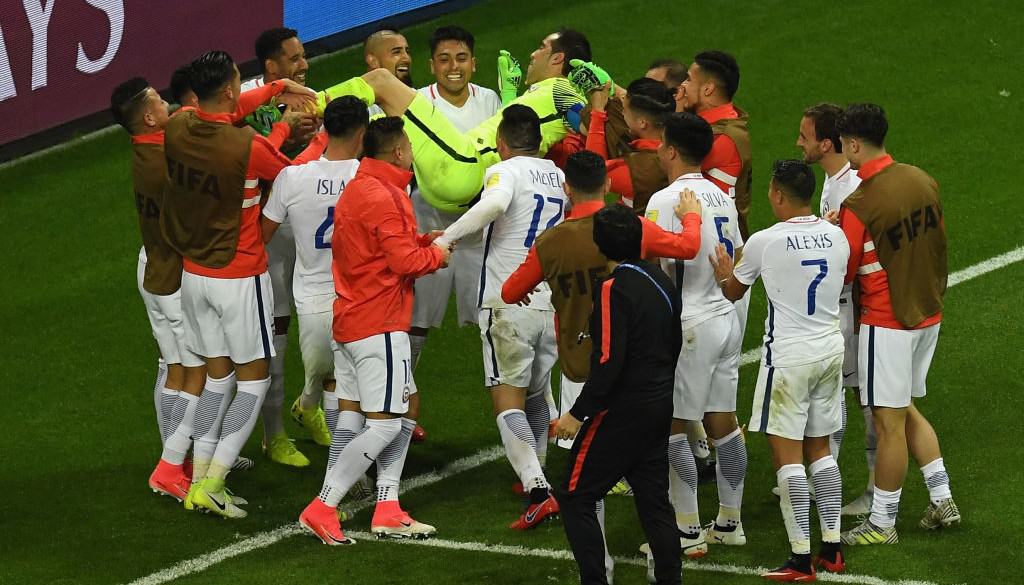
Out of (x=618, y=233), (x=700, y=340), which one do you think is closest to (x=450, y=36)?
(x=700, y=340)

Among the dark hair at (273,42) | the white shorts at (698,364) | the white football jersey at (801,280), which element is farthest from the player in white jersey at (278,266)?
the white football jersey at (801,280)

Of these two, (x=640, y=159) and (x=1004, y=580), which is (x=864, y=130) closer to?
(x=640, y=159)

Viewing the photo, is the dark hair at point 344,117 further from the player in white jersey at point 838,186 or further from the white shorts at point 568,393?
the player in white jersey at point 838,186

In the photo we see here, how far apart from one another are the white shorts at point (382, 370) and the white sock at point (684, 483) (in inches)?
59.1

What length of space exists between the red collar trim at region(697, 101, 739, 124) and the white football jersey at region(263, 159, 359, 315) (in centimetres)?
200

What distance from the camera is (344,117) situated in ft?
28.2

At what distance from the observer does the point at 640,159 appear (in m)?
8.80

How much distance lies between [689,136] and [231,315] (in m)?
2.78

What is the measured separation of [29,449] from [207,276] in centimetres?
221

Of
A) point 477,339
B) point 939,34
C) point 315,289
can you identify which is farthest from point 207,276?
point 939,34

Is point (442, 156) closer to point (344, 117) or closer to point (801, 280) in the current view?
point (344, 117)

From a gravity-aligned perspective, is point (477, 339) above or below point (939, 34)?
below

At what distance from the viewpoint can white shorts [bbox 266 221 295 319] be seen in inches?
384

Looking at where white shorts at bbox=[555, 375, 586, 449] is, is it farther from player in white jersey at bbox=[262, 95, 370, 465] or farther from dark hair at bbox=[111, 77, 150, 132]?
dark hair at bbox=[111, 77, 150, 132]
